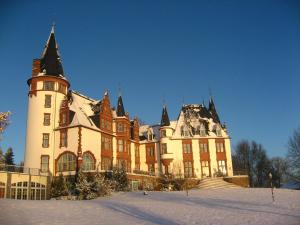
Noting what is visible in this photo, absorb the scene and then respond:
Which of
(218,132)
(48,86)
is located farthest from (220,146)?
(48,86)

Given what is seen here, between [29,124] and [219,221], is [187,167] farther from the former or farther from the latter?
[219,221]

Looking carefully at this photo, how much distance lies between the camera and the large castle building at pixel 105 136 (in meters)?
43.1

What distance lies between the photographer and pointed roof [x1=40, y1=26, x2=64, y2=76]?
153 feet

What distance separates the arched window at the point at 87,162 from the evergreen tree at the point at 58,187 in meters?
3.13

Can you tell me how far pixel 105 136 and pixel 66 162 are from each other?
22.8 ft

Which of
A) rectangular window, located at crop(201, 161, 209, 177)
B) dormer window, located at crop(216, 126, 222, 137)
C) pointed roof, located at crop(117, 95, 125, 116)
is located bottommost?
rectangular window, located at crop(201, 161, 209, 177)

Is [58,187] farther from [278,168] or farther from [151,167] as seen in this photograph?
[278,168]

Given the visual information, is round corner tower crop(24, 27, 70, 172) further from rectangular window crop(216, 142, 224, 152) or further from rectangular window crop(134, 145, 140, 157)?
rectangular window crop(216, 142, 224, 152)

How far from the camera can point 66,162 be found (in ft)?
139

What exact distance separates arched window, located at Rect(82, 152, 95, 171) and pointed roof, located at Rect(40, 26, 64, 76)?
43.2 feet

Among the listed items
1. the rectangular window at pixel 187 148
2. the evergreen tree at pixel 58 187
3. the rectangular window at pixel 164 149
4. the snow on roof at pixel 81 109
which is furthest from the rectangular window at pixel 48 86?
the rectangular window at pixel 187 148

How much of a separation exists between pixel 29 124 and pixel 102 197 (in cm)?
1777

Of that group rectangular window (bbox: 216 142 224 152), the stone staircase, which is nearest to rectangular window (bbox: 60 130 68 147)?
the stone staircase

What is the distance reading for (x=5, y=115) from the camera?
28156 millimetres
